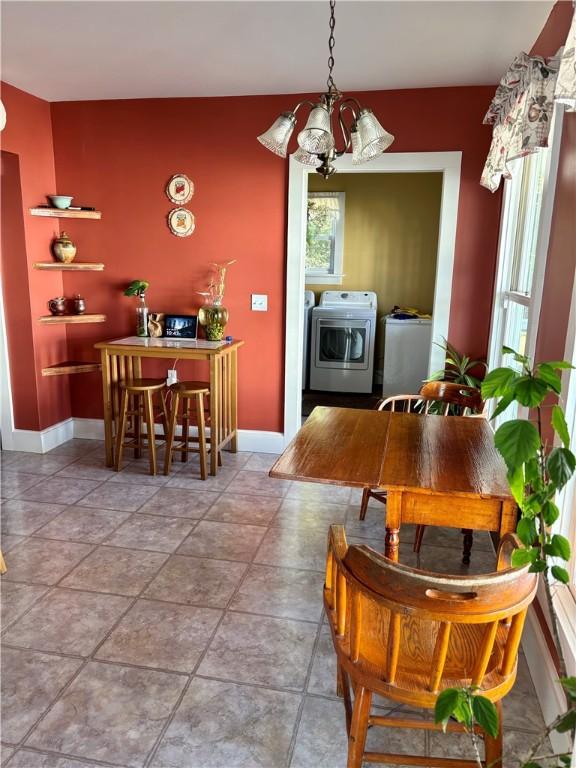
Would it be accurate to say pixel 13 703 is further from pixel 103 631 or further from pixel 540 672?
pixel 540 672

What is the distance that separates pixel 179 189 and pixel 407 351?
2659 millimetres

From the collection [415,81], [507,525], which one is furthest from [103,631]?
[415,81]

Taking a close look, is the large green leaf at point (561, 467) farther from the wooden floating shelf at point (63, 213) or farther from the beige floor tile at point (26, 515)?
the wooden floating shelf at point (63, 213)

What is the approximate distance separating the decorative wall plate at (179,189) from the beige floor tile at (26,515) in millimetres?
2264

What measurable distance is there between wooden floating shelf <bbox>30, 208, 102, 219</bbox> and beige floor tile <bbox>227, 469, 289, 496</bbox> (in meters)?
2.18

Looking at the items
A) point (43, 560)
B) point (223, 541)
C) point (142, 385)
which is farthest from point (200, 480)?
point (43, 560)

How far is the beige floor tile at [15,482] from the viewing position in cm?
345

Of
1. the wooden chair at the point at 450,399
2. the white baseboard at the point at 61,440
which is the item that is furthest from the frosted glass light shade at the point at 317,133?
the white baseboard at the point at 61,440

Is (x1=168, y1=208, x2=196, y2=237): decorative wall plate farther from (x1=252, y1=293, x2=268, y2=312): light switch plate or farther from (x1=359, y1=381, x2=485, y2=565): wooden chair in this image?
(x1=359, y1=381, x2=485, y2=565): wooden chair

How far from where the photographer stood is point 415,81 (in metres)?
3.42

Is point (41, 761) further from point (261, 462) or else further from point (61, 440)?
point (61, 440)

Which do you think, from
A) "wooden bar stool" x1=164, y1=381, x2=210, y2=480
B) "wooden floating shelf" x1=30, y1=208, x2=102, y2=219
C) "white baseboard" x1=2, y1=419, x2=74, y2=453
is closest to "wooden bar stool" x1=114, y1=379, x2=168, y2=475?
"wooden bar stool" x1=164, y1=381, x2=210, y2=480

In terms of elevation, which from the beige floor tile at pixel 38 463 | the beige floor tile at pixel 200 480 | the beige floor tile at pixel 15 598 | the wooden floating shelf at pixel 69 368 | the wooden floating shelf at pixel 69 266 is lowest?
the beige floor tile at pixel 15 598

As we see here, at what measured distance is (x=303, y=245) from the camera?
3883 mm
